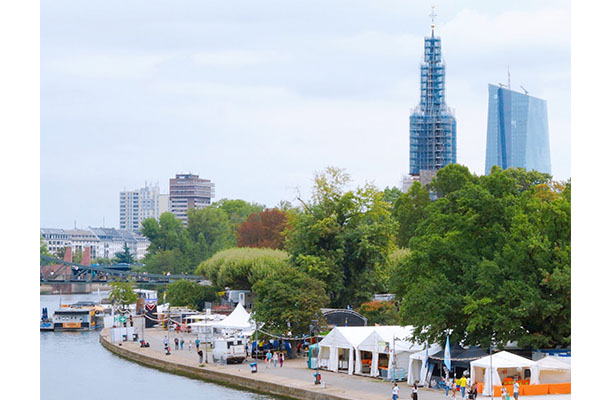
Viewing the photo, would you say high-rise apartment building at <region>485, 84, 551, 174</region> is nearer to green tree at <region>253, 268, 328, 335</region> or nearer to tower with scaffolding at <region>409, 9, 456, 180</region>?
tower with scaffolding at <region>409, 9, 456, 180</region>

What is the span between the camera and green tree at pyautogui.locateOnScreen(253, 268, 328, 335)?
35812mm

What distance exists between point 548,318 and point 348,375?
715 centimetres

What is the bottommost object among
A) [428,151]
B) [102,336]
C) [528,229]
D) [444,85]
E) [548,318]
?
[102,336]

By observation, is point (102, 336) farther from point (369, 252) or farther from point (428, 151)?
point (428, 151)

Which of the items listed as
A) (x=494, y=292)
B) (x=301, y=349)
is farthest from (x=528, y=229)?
(x=301, y=349)

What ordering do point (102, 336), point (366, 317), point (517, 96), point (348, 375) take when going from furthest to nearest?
point (517, 96), point (102, 336), point (366, 317), point (348, 375)

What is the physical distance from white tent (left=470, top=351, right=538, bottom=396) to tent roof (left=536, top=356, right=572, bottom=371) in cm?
20

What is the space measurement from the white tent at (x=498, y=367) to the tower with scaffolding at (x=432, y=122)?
120703 mm

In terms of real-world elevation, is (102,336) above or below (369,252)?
below

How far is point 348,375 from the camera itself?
31094mm

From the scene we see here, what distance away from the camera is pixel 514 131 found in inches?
7436

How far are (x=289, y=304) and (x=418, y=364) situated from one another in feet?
27.3

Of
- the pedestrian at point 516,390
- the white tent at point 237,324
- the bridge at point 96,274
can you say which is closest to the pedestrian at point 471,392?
the pedestrian at point 516,390
